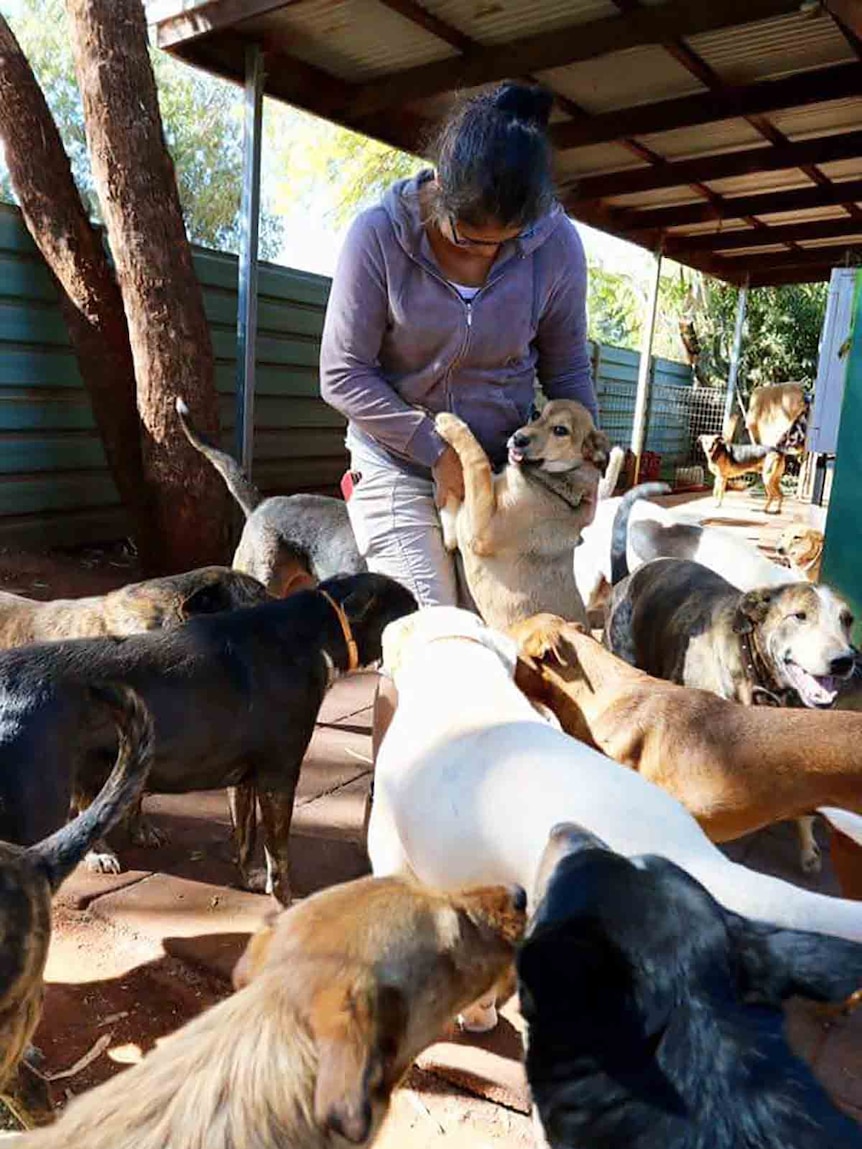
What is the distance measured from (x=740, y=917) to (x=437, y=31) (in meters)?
6.31

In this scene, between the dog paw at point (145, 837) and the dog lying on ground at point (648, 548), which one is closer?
the dog paw at point (145, 837)

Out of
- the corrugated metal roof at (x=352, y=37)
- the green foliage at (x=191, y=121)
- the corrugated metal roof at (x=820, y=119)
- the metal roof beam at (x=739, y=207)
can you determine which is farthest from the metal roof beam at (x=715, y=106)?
the green foliage at (x=191, y=121)

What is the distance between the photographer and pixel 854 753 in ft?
9.36

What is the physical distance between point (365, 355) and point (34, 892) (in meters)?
2.08

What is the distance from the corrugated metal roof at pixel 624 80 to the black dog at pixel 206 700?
5169 mm

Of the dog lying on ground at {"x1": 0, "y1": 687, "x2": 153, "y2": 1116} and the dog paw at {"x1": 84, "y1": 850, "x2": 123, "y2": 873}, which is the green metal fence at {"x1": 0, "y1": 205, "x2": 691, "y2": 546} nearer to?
the dog paw at {"x1": 84, "y1": 850, "x2": 123, "y2": 873}

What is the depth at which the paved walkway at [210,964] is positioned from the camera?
2.30m

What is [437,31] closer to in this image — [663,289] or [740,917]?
[740,917]

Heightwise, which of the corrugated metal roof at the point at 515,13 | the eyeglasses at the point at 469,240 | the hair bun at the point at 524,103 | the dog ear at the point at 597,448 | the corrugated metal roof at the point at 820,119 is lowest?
the dog ear at the point at 597,448

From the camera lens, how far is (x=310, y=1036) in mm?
1416

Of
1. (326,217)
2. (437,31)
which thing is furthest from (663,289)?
(437,31)

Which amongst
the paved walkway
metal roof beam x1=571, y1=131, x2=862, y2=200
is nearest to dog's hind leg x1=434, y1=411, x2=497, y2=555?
the paved walkway

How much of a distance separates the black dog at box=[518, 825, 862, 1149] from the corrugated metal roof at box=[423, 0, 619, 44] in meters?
5.98

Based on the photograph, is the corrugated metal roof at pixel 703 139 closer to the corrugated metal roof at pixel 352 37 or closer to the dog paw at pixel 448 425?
the corrugated metal roof at pixel 352 37
